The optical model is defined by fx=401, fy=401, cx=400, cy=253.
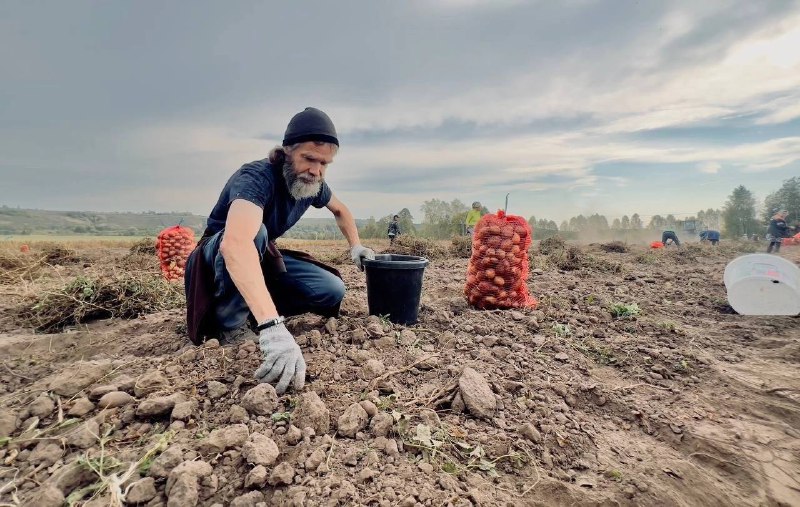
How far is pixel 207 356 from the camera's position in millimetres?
2193

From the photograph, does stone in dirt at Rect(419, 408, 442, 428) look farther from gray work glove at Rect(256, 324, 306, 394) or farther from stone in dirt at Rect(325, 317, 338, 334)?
stone in dirt at Rect(325, 317, 338, 334)

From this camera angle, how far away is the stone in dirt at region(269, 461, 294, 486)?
136cm

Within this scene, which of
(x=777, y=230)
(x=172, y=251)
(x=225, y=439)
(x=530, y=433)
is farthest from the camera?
(x=777, y=230)

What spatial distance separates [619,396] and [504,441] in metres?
0.93

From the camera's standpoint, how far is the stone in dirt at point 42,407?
1714mm

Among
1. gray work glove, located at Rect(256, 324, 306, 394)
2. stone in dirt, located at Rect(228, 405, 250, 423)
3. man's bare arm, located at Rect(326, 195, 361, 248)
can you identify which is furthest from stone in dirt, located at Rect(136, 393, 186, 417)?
man's bare arm, located at Rect(326, 195, 361, 248)

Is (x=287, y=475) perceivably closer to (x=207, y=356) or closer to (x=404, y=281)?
(x=207, y=356)

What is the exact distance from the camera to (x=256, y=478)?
1.35m

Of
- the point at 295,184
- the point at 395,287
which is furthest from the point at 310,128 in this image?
the point at 395,287

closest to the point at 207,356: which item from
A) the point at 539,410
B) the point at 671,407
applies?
the point at 539,410

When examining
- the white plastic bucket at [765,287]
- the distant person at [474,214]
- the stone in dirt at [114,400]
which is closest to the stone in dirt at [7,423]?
the stone in dirt at [114,400]

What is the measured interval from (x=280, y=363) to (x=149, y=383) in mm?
605

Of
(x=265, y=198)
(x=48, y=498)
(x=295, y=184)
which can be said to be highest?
(x=295, y=184)

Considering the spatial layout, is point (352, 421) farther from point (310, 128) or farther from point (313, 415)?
point (310, 128)
